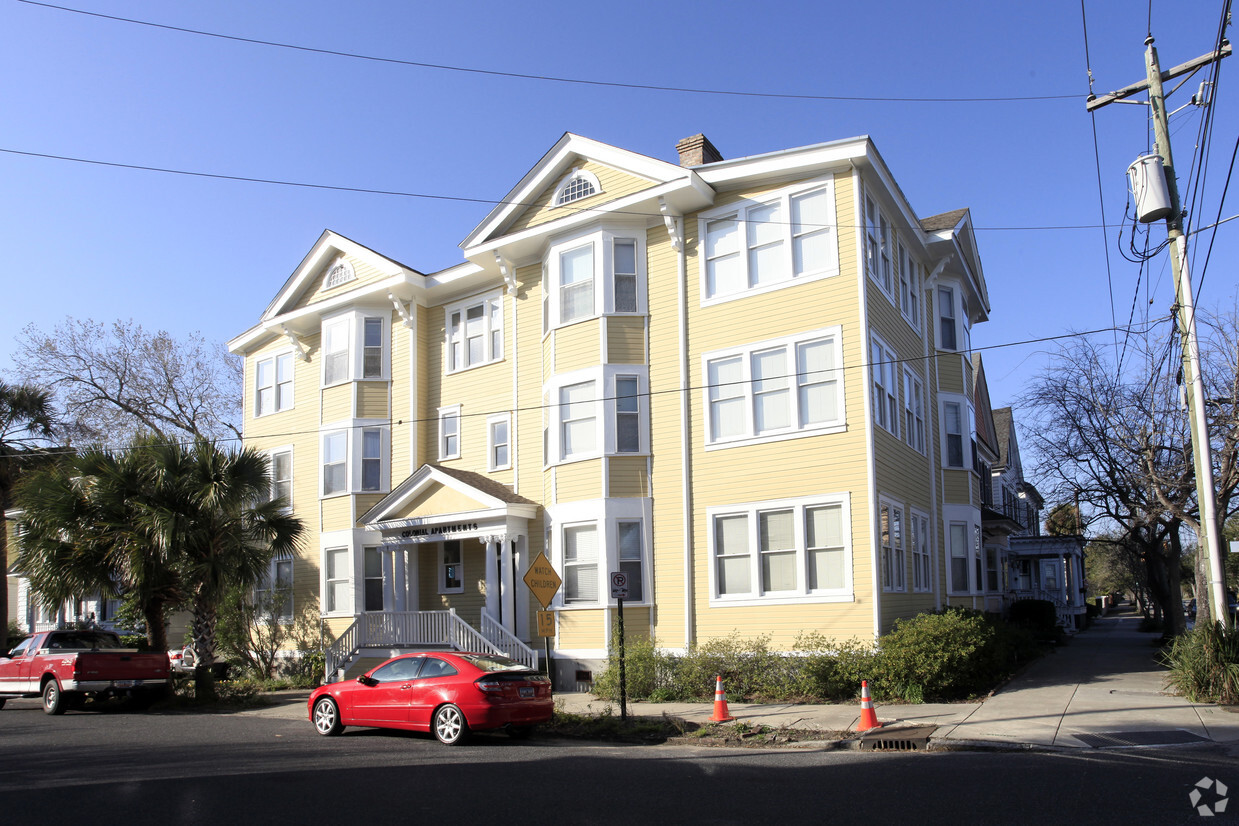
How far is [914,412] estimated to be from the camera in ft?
71.6

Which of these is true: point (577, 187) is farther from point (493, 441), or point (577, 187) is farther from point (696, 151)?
point (493, 441)

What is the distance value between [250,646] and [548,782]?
18685 millimetres

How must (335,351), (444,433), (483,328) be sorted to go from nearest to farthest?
1. (483,328)
2. (444,433)
3. (335,351)

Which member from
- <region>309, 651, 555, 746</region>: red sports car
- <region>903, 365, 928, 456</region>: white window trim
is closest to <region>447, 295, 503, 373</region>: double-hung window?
<region>903, 365, 928, 456</region>: white window trim

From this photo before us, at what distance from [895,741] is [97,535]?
17.6 meters

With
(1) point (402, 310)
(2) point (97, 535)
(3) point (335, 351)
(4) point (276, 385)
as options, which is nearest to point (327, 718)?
(2) point (97, 535)

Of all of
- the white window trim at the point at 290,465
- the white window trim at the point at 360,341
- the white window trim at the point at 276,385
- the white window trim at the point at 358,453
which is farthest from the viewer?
the white window trim at the point at 276,385

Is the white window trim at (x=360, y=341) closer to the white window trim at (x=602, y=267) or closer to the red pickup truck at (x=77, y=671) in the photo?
the white window trim at (x=602, y=267)

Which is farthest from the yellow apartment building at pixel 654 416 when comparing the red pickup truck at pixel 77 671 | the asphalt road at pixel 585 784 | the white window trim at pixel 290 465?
the asphalt road at pixel 585 784

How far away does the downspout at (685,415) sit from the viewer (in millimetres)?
19188

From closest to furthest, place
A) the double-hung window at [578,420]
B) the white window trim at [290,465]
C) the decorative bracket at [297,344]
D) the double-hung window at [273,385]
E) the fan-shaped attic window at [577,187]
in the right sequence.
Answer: the double-hung window at [578,420], the fan-shaped attic window at [577,187], the white window trim at [290,465], the decorative bracket at [297,344], the double-hung window at [273,385]

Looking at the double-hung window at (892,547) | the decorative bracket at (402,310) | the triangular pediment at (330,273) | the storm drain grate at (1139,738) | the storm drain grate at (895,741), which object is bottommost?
the storm drain grate at (895,741)

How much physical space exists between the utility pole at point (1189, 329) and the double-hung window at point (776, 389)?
222 inches

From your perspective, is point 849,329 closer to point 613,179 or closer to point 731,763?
point 613,179
